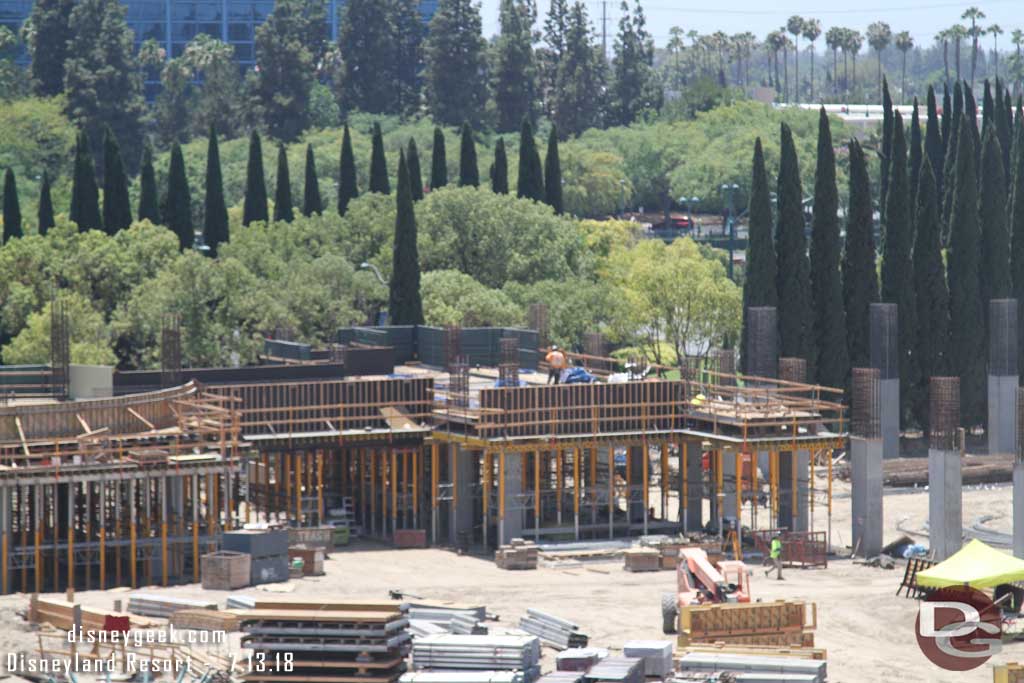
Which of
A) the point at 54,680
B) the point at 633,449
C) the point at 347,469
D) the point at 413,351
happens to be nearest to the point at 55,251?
the point at 413,351

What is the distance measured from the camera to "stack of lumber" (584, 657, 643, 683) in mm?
49438

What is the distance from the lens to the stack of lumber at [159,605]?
186 feet

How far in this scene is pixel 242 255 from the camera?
108 m

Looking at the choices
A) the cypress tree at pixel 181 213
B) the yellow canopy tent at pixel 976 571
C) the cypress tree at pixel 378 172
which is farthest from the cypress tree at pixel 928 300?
the cypress tree at pixel 181 213

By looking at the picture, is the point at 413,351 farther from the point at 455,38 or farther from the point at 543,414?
the point at 455,38

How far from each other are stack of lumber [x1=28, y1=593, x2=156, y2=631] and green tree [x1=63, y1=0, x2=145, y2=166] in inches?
4584

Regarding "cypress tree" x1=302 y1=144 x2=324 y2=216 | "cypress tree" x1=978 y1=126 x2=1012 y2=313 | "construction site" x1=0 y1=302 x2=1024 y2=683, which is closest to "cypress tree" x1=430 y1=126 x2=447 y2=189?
"cypress tree" x1=302 y1=144 x2=324 y2=216

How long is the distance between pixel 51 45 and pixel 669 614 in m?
134

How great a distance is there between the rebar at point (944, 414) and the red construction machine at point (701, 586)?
33.3ft

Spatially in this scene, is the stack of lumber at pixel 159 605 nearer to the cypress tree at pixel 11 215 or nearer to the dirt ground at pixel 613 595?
the dirt ground at pixel 613 595

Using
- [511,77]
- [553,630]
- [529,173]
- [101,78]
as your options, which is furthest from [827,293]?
[511,77]

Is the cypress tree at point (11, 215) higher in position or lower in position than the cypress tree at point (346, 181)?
lower

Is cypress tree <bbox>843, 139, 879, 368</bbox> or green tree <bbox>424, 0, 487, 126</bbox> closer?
cypress tree <bbox>843, 139, 879, 368</bbox>

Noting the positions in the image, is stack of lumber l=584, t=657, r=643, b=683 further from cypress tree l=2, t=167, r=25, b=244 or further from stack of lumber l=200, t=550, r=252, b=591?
cypress tree l=2, t=167, r=25, b=244
